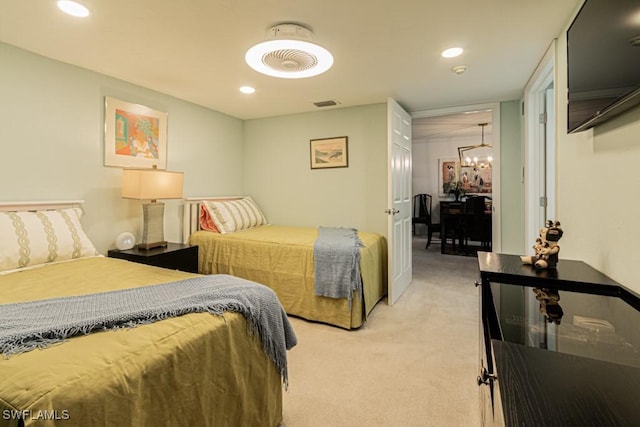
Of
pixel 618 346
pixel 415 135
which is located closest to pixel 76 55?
pixel 618 346

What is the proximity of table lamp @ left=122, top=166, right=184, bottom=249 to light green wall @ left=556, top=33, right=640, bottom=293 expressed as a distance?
2958mm

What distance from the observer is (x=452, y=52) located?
87.7 inches

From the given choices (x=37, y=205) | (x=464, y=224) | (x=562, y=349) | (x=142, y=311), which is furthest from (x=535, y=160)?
(x=37, y=205)

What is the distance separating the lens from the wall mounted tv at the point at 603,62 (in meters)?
1.04

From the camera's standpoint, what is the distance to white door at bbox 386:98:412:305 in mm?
3176

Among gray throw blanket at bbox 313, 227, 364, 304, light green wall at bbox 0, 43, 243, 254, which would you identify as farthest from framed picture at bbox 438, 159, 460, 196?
light green wall at bbox 0, 43, 243, 254

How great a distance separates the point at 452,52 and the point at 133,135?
9.28ft

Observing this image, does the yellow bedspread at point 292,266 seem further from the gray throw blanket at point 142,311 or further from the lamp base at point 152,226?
the gray throw blanket at point 142,311

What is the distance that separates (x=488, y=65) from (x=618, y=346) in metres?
2.31

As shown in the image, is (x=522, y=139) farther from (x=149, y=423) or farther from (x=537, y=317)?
(x=149, y=423)

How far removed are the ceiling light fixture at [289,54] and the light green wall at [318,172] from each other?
1623 mm

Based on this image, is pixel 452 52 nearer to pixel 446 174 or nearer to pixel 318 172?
pixel 318 172

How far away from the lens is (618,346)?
81 cm

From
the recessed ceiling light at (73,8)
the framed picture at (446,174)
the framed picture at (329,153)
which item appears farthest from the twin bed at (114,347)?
the framed picture at (446,174)
